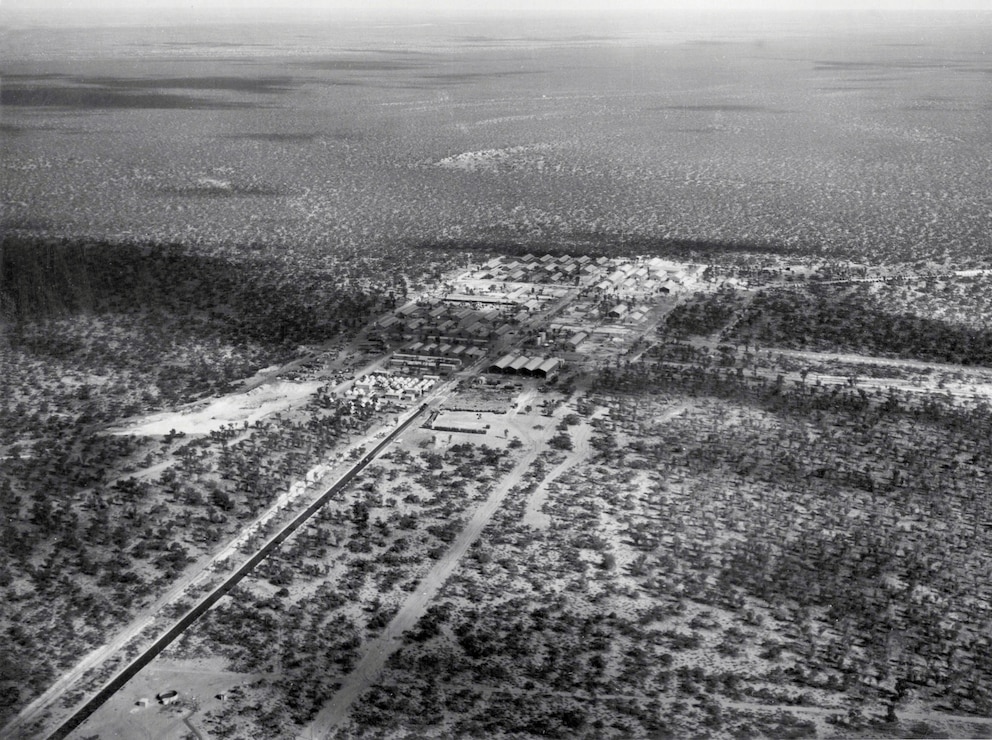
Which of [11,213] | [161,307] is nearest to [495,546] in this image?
[161,307]

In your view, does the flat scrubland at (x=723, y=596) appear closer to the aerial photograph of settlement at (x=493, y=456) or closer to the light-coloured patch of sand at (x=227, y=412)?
the aerial photograph of settlement at (x=493, y=456)

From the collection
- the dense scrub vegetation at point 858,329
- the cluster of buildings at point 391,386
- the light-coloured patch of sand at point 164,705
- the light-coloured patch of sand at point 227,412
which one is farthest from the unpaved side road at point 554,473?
the dense scrub vegetation at point 858,329

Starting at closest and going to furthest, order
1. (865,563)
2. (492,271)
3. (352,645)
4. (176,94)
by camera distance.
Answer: (352,645) → (865,563) → (492,271) → (176,94)

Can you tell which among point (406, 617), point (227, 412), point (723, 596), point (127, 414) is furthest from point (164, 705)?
point (127, 414)

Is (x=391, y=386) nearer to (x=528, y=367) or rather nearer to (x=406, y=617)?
(x=528, y=367)

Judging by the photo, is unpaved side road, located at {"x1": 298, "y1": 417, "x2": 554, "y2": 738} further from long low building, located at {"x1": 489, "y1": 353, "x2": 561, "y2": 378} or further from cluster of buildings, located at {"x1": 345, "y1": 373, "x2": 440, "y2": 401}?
long low building, located at {"x1": 489, "y1": 353, "x2": 561, "y2": 378}

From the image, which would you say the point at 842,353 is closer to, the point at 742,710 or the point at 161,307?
the point at 742,710

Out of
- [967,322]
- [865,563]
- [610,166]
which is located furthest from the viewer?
[610,166]
